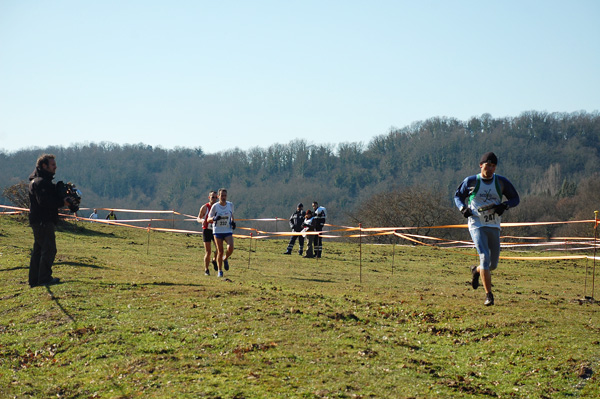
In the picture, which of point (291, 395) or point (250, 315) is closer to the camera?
point (291, 395)

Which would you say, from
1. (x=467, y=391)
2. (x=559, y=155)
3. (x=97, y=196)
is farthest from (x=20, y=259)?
(x=97, y=196)

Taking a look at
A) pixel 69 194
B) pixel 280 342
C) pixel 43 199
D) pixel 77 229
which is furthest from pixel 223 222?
pixel 77 229

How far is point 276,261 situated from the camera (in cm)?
2389

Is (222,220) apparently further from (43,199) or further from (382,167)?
(382,167)

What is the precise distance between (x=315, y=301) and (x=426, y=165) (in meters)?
169

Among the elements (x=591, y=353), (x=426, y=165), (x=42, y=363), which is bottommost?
(x=42, y=363)

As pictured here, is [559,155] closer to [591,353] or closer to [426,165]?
[426,165]

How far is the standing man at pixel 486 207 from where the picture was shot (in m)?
10.1

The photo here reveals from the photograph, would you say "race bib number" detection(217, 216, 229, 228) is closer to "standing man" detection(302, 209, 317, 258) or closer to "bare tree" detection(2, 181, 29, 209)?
"standing man" detection(302, 209, 317, 258)

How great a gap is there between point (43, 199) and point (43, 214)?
12.6 inches

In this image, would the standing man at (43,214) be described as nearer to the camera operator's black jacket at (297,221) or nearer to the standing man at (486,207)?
the standing man at (486,207)

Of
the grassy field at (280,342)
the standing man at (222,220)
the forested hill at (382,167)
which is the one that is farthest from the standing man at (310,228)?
the forested hill at (382,167)

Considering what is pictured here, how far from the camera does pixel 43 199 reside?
1201 cm

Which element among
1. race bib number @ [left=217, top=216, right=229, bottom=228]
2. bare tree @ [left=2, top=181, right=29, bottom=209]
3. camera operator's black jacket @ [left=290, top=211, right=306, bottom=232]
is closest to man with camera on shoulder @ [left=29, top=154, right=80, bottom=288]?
race bib number @ [left=217, top=216, right=229, bottom=228]
